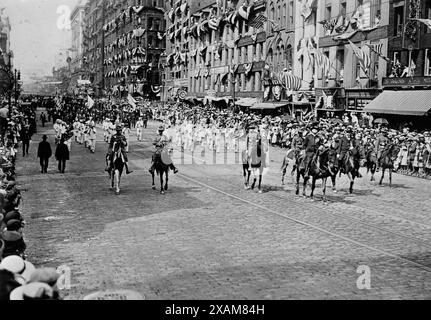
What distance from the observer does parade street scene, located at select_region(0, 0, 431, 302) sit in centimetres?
979

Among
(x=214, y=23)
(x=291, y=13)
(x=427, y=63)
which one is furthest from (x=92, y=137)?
(x=214, y=23)

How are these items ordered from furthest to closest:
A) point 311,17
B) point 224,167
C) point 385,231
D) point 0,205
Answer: point 311,17
point 224,167
point 385,231
point 0,205

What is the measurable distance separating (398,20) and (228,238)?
2867cm

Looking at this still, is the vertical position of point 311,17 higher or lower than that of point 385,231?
higher

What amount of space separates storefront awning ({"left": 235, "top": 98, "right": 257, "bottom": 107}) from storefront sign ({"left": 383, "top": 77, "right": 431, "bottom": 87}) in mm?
20753

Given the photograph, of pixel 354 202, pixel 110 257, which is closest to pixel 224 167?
pixel 354 202

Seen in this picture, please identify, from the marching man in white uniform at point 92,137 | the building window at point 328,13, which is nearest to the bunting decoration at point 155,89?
the building window at point 328,13

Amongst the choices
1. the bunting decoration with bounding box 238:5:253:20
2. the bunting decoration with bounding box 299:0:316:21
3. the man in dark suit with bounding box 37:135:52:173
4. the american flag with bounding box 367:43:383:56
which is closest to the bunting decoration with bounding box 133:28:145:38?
the bunting decoration with bounding box 238:5:253:20

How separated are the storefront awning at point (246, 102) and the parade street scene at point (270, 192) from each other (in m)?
2.04

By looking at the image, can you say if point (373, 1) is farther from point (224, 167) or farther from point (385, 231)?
point (385, 231)

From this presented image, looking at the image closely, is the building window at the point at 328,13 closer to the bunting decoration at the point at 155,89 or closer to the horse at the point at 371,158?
the horse at the point at 371,158

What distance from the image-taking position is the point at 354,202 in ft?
61.4

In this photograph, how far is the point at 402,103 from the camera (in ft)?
114
